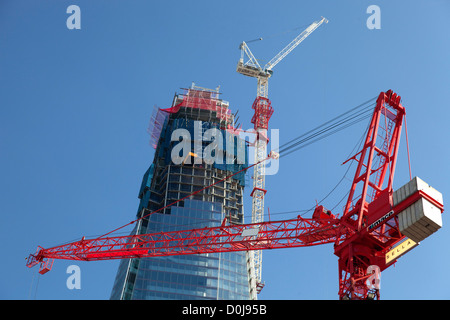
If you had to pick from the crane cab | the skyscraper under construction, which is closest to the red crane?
the crane cab

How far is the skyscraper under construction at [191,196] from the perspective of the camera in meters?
137

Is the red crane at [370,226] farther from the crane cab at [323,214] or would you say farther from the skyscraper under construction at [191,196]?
the skyscraper under construction at [191,196]

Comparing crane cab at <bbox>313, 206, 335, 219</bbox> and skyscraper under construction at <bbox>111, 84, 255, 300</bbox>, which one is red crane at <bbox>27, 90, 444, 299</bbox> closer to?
crane cab at <bbox>313, 206, 335, 219</bbox>

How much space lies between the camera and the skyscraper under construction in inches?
5389

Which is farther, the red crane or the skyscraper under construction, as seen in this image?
the skyscraper under construction

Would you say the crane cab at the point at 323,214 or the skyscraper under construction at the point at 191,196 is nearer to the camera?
the crane cab at the point at 323,214

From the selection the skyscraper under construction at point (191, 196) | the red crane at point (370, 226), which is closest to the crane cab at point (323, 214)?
the red crane at point (370, 226)

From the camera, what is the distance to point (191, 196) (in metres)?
161

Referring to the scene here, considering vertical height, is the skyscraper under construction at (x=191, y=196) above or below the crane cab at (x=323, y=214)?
above

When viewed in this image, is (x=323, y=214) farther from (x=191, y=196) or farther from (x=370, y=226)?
(x=191, y=196)

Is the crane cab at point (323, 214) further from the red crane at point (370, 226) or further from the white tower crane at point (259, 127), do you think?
the white tower crane at point (259, 127)
